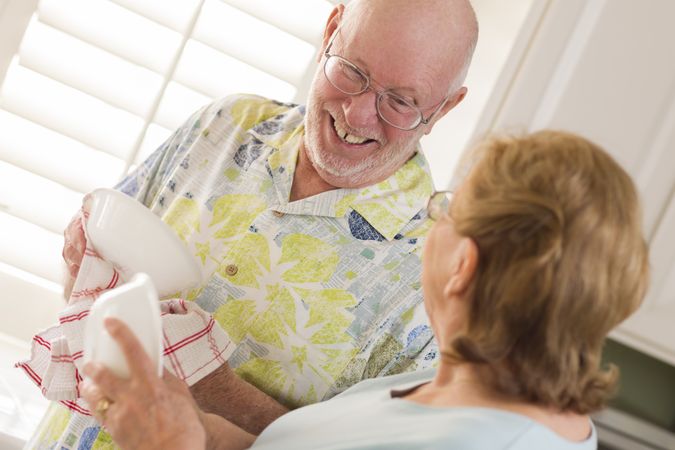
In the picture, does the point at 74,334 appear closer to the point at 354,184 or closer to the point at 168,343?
the point at 168,343

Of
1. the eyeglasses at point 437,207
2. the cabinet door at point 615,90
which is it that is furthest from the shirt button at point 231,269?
the cabinet door at point 615,90

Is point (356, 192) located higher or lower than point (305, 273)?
higher

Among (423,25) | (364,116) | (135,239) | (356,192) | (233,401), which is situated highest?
(423,25)

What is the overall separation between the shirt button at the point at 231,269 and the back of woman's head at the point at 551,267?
0.57 meters

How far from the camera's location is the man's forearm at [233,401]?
1261 mm

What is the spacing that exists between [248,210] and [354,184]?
0.16 metres

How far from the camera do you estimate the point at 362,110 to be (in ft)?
4.39

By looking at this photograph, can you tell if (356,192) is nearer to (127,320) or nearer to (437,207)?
(437,207)

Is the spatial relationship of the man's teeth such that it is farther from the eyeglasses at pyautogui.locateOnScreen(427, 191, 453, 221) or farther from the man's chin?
the eyeglasses at pyautogui.locateOnScreen(427, 191, 453, 221)

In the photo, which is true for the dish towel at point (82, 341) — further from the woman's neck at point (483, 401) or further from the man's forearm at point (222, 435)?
the woman's neck at point (483, 401)

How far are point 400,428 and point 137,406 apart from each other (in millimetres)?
258

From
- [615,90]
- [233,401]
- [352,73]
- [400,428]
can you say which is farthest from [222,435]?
[615,90]

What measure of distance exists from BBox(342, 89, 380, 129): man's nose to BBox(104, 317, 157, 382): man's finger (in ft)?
1.81

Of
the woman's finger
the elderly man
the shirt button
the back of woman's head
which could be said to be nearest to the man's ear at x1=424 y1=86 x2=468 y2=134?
the elderly man
